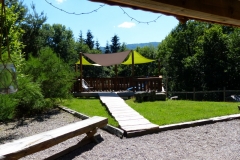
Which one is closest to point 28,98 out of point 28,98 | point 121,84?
point 28,98

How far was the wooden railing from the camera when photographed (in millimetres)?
11746

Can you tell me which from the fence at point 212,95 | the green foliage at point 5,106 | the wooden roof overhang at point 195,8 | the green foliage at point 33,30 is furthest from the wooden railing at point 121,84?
the green foliage at point 33,30

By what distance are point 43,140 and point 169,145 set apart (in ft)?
7.06

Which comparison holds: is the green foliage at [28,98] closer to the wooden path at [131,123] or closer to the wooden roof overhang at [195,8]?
the wooden path at [131,123]

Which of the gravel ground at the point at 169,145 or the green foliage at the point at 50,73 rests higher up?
the green foliage at the point at 50,73

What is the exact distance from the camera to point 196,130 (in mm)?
5496

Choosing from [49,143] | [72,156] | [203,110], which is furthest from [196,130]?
[49,143]

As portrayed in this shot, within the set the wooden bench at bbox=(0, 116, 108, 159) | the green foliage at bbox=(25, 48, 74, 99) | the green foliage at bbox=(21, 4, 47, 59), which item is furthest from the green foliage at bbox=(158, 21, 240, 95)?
the wooden bench at bbox=(0, 116, 108, 159)

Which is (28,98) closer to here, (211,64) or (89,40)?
(211,64)

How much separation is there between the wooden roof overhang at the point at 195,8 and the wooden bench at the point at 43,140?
7.71 ft

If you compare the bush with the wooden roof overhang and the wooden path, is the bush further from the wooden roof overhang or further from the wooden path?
the wooden roof overhang

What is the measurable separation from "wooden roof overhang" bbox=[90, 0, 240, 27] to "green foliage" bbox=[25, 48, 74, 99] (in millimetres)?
6905

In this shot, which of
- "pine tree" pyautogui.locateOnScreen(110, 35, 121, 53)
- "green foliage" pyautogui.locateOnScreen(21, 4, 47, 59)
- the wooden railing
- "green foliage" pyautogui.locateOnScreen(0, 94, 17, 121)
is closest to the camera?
"green foliage" pyautogui.locateOnScreen(0, 94, 17, 121)

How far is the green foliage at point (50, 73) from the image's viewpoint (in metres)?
8.65
